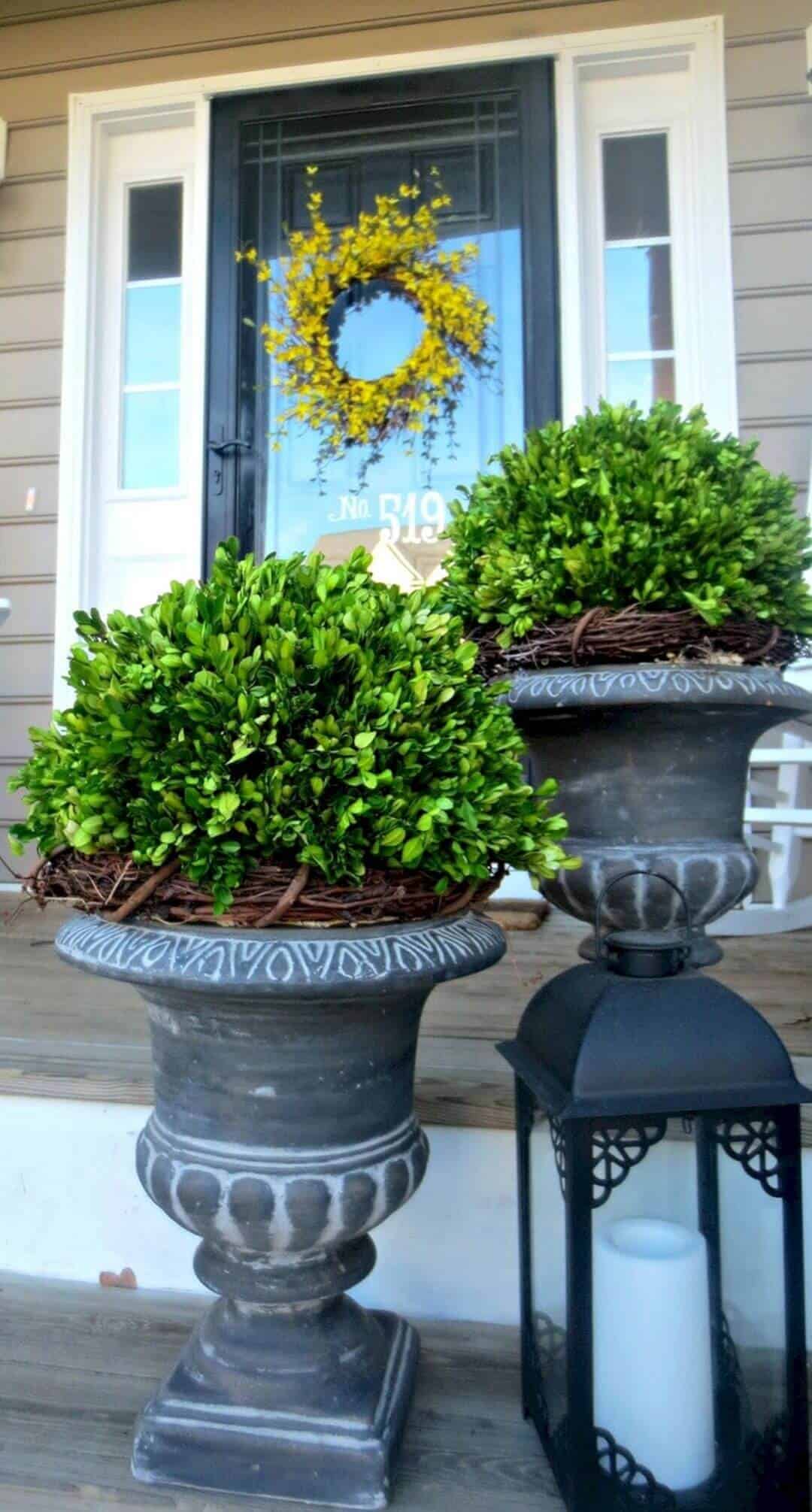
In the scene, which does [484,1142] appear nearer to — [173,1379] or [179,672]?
[173,1379]

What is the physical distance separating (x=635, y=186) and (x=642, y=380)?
1.84 feet

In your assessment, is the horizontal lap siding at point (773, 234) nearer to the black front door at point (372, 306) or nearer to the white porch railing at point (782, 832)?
the black front door at point (372, 306)

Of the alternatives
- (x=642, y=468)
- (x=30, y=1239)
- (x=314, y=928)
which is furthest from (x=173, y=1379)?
(x=642, y=468)

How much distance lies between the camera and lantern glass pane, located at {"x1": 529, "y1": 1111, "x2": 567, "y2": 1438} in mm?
Answer: 853

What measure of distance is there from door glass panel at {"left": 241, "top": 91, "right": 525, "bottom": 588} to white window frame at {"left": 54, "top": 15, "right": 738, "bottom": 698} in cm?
13

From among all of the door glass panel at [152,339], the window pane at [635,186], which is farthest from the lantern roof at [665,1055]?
the window pane at [635,186]

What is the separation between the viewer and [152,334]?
9.52 ft

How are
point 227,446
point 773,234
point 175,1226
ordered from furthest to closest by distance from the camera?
point 227,446 → point 773,234 → point 175,1226

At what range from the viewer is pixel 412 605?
85 cm

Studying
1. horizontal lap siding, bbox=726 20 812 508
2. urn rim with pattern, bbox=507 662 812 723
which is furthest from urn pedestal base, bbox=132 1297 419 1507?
horizontal lap siding, bbox=726 20 812 508

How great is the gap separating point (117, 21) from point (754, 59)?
1.86 metres

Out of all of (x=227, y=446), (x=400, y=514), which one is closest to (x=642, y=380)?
(x=400, y=514)

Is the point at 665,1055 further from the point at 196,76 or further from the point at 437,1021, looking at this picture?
the point at 196,76

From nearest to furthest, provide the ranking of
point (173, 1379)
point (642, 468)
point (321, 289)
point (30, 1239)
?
1. point (173, 1379)
2. point (642, 468)
3. point (30, 1239)
4. point (321, 289)
